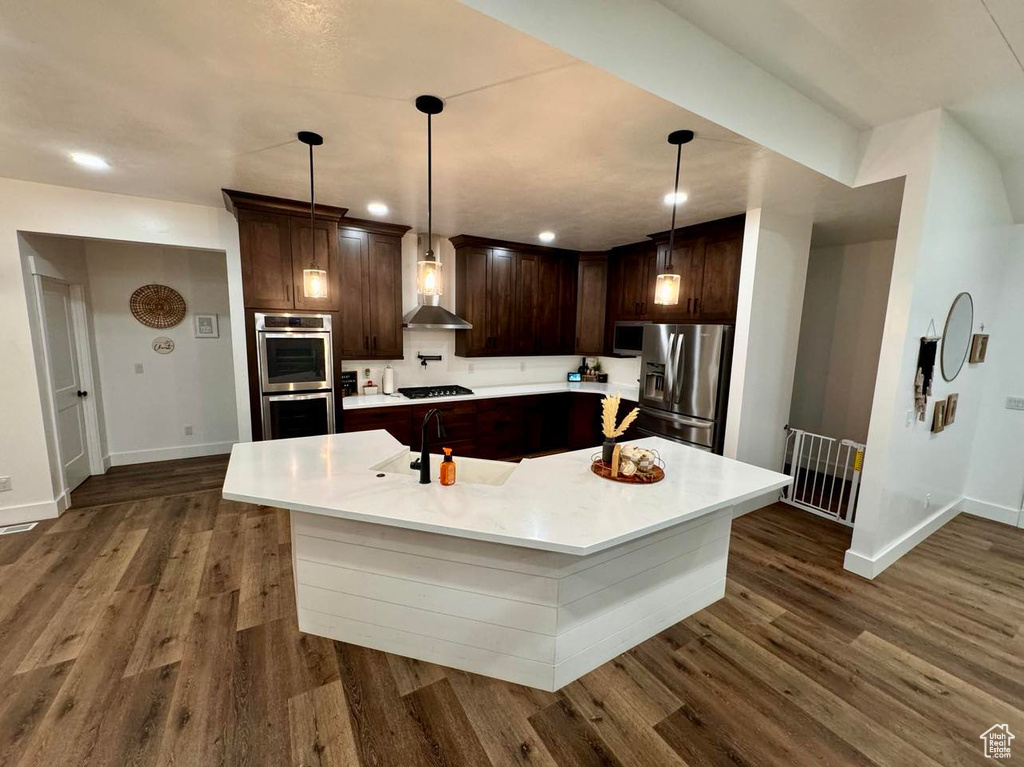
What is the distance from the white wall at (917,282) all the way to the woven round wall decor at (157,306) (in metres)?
6.24

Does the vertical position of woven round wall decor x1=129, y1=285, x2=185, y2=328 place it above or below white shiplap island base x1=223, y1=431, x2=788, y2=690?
above

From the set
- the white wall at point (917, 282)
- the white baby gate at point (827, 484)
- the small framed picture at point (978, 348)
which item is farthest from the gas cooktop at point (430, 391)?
the small framed picture at point (978, 348)

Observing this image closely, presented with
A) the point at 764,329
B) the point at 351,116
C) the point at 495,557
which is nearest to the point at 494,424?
the point at 764,329

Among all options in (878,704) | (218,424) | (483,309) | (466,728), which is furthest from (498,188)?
(218,424)

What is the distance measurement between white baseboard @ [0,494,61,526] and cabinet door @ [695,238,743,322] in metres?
5.72

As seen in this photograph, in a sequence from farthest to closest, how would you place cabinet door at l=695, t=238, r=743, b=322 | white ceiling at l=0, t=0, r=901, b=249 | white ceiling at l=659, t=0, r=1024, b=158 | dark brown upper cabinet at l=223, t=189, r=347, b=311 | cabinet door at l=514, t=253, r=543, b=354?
cabinet door at l=514, t=253, r=543, b=354
cabinet door at l=695, t=238, r=743, b=322
dark brown upper cabinet at l=223, t=189, r=347, b=311
white ceiling at l=659, t=0, r=1024, b=158
white ceiling at l=0, t=0, r=901, b=249

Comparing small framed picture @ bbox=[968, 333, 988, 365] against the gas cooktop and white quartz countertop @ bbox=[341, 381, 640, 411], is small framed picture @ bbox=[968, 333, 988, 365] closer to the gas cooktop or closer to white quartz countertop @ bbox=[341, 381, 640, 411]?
white quartz countertop @ bbox=[341, 381, 640, 411]

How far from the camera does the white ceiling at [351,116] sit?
1435 millimetres

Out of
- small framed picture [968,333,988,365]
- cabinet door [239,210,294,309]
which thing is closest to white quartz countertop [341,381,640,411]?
cabinet door [239,210,294,309]

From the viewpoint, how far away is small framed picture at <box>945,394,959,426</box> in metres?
3.12

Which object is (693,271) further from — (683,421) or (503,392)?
(503,392)

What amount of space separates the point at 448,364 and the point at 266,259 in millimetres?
2190

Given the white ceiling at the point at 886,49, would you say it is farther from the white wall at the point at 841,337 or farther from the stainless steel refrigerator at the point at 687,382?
the white wall at the point at 841,337

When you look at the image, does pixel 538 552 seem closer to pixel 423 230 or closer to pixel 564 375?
pixel 423 230
